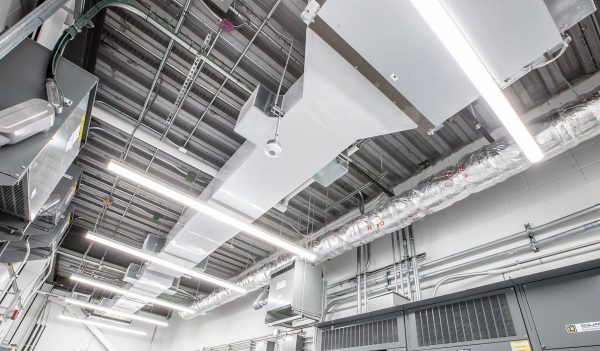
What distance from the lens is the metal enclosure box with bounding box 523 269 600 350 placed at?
1.61m

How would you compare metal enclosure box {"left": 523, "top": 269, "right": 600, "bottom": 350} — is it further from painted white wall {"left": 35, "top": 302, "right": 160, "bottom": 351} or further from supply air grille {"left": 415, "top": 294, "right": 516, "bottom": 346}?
painted white wall {"left": 35, "top": 302, "right": 160, "bottom": 351}

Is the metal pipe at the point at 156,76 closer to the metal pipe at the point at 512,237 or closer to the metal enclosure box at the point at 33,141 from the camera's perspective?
the metal enclosure box at the point at 33,141

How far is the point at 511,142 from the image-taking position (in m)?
2.28

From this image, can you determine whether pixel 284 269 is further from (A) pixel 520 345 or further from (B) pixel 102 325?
(B) pixel 102 325

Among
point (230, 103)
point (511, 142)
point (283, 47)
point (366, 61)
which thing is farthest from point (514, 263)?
point (230, 103)

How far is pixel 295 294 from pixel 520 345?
2.36 meters

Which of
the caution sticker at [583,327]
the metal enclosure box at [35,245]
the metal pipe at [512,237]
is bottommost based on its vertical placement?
the caution sticker at [583,327]

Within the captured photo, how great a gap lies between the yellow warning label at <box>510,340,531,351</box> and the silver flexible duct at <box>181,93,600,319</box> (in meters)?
1.15

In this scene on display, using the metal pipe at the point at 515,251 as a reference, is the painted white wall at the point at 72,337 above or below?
below

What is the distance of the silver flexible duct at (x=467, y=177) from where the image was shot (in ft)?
6.75

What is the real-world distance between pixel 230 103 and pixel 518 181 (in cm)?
281

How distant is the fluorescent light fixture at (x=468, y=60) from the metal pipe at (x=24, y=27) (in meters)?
1.44

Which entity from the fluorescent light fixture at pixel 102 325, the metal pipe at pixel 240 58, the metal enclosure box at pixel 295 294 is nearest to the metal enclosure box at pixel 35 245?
the metal pipe at pixel 240 58

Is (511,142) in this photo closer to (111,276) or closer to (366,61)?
(366,61)
